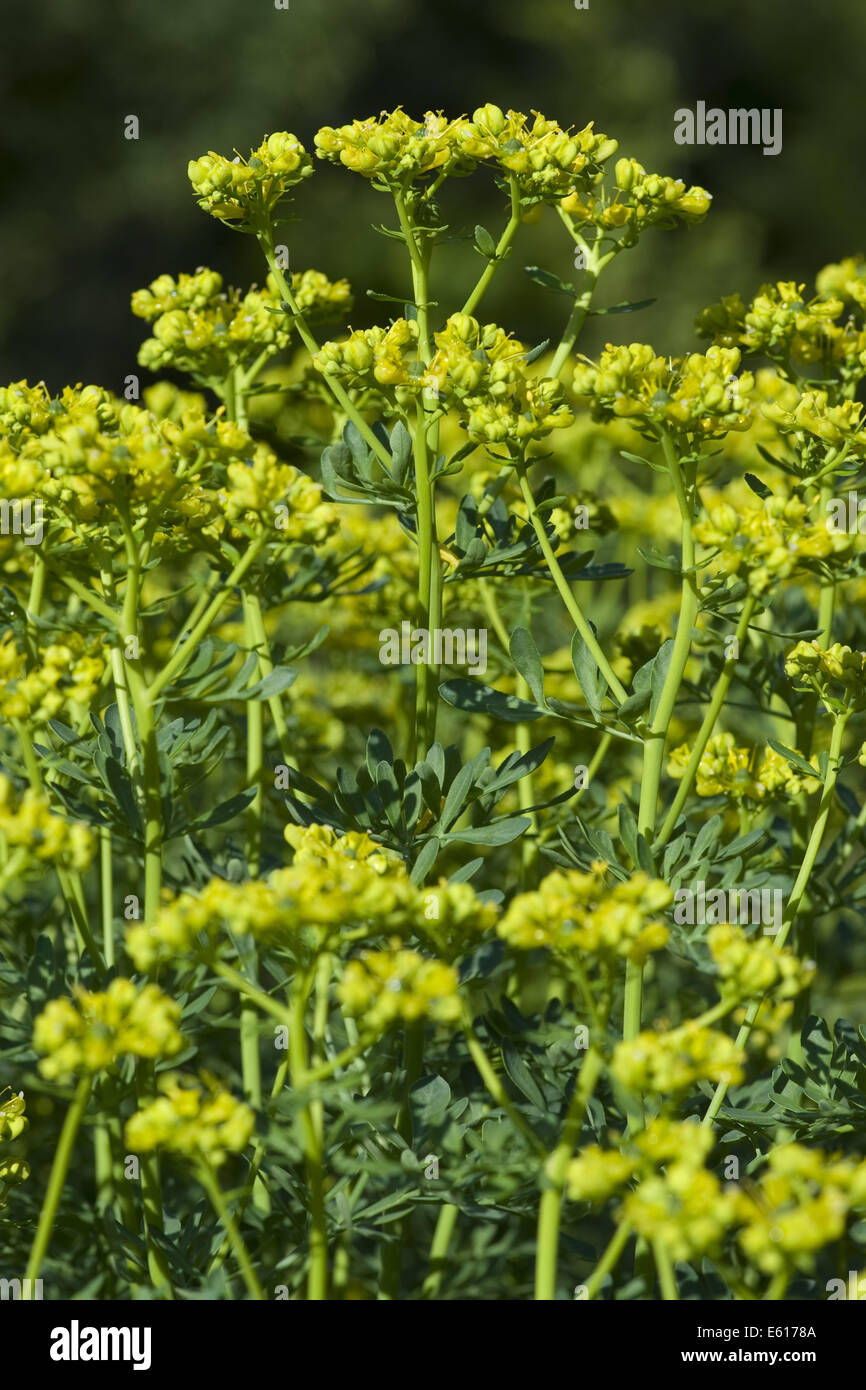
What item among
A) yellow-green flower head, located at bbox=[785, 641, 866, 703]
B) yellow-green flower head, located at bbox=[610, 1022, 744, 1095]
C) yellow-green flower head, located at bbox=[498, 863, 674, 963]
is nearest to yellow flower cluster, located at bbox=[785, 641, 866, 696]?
yellow-green flower head, located at bbox=[785, 641, 866, 703]

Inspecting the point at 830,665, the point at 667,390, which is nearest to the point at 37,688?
the point at 667,390

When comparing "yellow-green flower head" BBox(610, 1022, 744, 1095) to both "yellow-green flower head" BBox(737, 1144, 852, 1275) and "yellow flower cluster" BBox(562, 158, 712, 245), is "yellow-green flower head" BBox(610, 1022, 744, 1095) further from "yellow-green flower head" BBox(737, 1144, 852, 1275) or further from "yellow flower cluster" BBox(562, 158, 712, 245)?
"yellow flower cluster" BBox(562, 158, 712, 245)

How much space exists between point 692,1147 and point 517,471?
1052 millimetres

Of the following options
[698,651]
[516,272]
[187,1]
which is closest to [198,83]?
[187,1]

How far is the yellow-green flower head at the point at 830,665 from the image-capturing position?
195 cm

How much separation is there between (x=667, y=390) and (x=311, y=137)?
11406mm

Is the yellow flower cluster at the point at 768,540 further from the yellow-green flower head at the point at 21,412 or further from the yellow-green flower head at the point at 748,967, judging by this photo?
the yellow-green flower head at the point at 21,412

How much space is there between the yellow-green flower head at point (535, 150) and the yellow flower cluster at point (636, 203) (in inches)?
2.4

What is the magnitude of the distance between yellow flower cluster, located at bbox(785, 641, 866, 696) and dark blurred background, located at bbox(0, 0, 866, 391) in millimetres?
9234

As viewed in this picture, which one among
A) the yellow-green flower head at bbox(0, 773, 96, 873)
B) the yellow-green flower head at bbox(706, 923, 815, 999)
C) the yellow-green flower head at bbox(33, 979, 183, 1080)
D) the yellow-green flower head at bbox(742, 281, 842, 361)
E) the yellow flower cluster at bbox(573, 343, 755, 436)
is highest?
the yellow-green flower head at bbox(742, 281, 842, 361)

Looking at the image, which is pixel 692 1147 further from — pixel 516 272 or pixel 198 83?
pixel 198 83

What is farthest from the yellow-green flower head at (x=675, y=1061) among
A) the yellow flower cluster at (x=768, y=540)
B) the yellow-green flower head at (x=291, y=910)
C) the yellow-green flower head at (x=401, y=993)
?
the yellow flower cluster at (x=768, y=540)

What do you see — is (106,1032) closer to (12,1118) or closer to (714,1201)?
(12,1118)

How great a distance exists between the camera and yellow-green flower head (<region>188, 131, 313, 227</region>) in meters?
2.05
